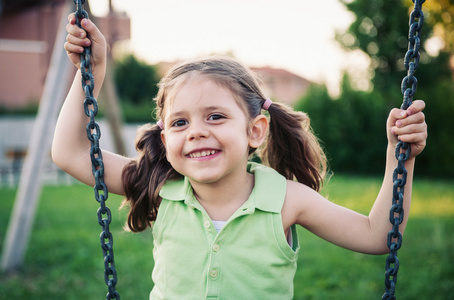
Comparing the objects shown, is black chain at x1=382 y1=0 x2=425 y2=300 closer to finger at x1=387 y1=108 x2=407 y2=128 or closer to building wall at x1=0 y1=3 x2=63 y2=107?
finger at x1=387 y1=108 x2=407 y2=128

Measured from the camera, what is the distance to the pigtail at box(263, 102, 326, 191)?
2273mm

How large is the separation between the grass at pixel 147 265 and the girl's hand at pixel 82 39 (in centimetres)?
183

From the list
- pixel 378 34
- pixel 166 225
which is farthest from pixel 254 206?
pixel 378 34

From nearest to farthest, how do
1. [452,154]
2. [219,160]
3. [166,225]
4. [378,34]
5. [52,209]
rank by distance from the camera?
[219,160]
[166,225]
[52,209]
[452,154]
[378,34]

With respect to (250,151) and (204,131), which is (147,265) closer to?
(250,151)

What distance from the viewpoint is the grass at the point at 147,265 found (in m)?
4.46

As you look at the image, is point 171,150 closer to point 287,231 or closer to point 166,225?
point 166,225

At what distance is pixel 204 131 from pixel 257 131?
0.33m

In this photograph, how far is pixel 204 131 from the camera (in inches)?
71.7

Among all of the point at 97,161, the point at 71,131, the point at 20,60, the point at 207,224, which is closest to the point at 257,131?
the point at 207,224

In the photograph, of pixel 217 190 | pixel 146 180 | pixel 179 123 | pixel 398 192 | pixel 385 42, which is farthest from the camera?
pixel 385 42

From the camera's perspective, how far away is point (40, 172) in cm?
502

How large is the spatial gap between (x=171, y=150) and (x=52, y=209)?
7881mm

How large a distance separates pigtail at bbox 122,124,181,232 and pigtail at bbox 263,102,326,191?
524 millimetres
